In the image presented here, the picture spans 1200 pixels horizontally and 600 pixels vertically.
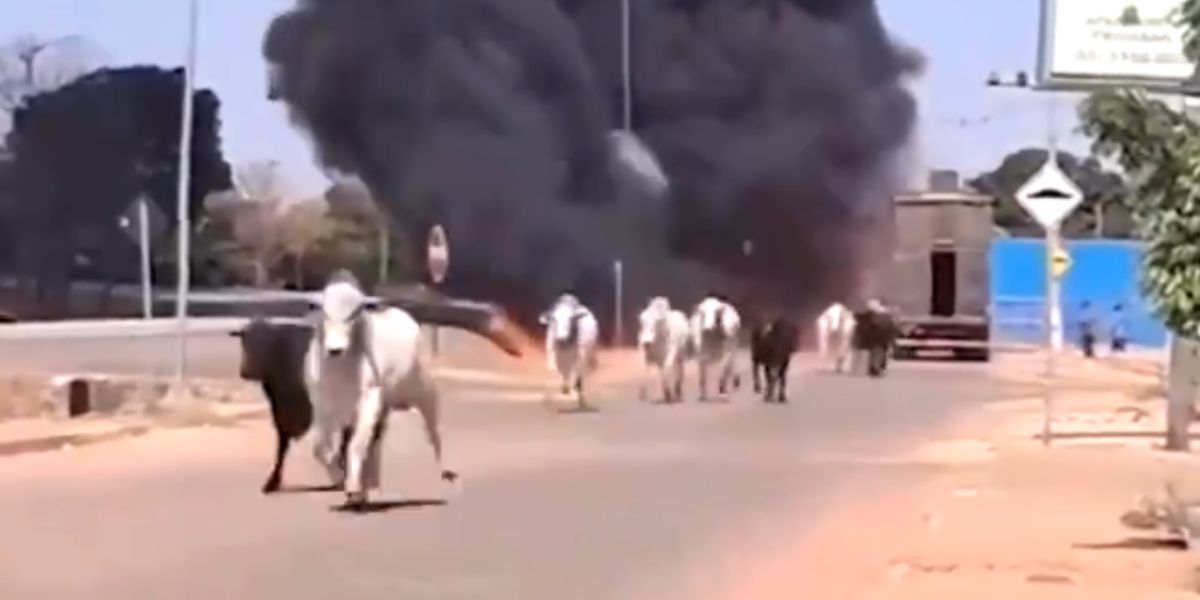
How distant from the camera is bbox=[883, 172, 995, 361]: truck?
2361 inches

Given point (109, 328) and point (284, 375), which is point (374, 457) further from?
point (109, 328)

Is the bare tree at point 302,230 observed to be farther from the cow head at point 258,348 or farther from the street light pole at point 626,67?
the cow head at point 258,348

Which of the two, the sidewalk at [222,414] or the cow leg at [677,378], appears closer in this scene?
the sidewalk at [222,414]

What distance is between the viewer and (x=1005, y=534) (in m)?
16.2

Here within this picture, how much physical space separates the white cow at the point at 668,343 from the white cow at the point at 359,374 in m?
19.5

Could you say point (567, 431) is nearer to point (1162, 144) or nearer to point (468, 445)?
point (468, 445)

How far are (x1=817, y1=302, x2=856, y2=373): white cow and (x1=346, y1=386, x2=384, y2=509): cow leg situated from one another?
34.9 meters

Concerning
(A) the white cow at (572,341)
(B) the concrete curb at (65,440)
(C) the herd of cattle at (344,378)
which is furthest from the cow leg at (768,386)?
(C) the herd of cattle at (344,378)

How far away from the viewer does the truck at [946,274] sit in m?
60.0

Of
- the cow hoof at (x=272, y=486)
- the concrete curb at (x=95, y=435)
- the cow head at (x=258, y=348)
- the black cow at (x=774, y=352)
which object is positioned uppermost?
the cow head at (x=258, y=348)

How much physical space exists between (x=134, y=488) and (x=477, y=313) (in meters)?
40.5

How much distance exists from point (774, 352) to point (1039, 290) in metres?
23.7

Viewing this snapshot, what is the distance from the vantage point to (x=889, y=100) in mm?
68500

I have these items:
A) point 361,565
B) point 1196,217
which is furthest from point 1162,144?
point 361,565
